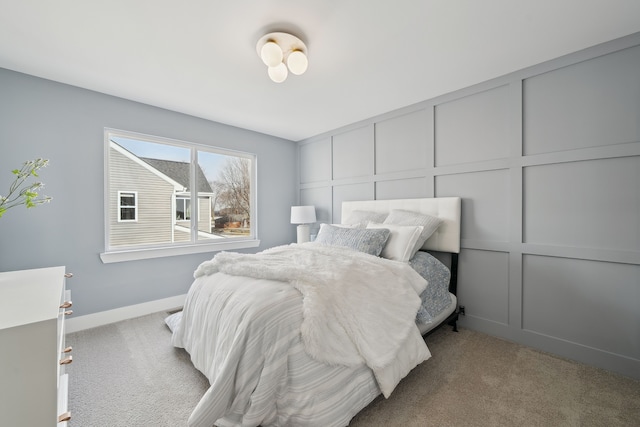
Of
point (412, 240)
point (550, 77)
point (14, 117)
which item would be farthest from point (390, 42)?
point (14, 117)

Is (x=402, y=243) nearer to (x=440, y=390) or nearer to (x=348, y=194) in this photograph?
(x=440, y=390)

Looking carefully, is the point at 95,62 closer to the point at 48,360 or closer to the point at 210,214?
the point at 210,214

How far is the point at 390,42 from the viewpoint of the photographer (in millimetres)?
1942

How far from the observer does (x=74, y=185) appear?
2.58 metres

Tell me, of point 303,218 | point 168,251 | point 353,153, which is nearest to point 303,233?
point 303,218

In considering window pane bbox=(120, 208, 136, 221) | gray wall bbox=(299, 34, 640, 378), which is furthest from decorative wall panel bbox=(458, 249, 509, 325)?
window pane bbox=(120, 208, 136, 221)

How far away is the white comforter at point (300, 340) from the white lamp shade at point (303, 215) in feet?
6.60

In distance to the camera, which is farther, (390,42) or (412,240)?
(412,240)

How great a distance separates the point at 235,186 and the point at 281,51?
7.98 feet

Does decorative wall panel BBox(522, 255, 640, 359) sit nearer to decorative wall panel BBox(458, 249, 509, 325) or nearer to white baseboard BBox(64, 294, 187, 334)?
decorative wall panel BBox(458, 249, 509, 325)

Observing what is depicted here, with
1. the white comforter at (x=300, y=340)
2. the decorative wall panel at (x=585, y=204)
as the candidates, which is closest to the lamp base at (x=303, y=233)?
the white comforter at (x=300, y=340)

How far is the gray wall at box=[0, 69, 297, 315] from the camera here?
90.5 inches

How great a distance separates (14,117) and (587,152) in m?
4.77

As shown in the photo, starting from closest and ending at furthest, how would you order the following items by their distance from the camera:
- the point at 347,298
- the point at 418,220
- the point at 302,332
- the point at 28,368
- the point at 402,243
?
the point at 28,368, the point at 302,332, the point at 347,298, the point at 402,243, the point at 418,220
